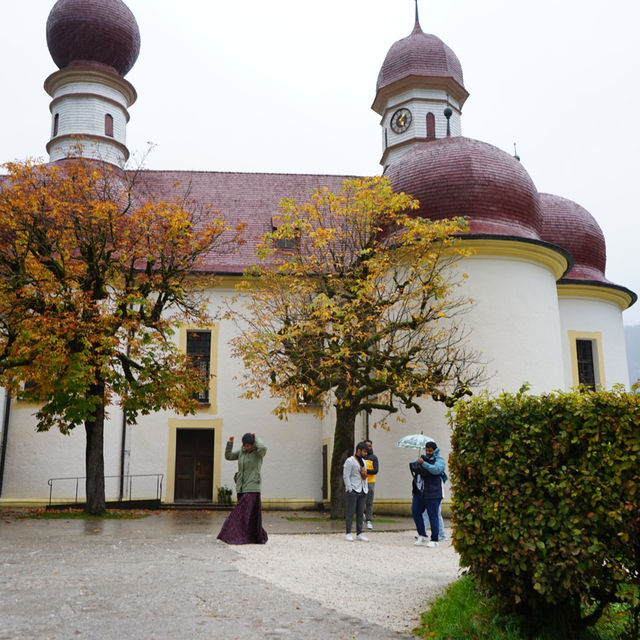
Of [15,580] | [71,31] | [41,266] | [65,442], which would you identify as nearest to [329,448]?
[65,442]

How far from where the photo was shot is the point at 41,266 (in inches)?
672

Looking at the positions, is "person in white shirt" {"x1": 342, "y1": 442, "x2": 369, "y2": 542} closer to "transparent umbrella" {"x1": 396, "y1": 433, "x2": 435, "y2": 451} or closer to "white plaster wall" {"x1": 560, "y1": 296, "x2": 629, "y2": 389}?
"transparent umbrella" {"x1": 396, "y1": 433, "x2": 435, "y2": 451}

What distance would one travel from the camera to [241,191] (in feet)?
92.1

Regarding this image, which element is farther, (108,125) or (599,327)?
(108,125)

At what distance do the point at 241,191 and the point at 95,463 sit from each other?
13.3 meters

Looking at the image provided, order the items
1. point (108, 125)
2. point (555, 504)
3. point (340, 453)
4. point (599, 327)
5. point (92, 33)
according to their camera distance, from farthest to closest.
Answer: point (108, 125)
point (92, 33)
point (599, 327)
point (340, 453)
point (555, 504)

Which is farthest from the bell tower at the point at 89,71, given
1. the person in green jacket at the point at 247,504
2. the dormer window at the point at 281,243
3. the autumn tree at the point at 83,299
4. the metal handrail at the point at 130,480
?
the person in green jacket at the point at 247,504

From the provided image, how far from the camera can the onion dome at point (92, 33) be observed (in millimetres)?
29344

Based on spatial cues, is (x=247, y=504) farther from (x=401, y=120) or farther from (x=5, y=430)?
(x=401, y=120)

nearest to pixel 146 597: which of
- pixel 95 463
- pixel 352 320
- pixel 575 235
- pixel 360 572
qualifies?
pixel 360 572

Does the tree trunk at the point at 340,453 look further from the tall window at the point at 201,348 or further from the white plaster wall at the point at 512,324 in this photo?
the tall window at the point at 201,348

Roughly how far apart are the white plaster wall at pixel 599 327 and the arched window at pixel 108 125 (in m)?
18.8

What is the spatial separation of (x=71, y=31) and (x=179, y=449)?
17.4 metres

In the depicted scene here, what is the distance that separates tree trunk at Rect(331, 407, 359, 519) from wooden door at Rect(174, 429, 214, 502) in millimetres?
7593
